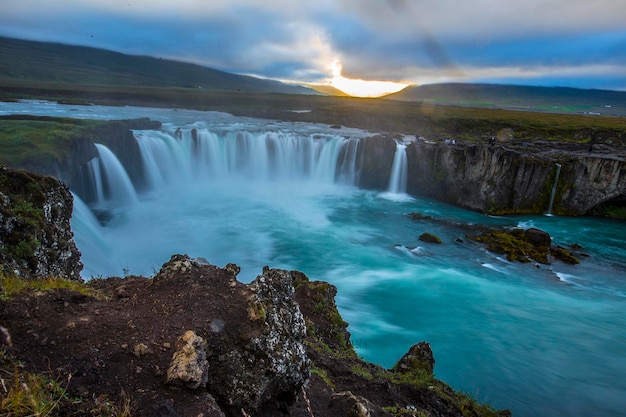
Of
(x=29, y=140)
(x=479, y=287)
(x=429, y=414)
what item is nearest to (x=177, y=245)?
(x=29, y=140)

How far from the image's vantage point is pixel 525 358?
1355 cm

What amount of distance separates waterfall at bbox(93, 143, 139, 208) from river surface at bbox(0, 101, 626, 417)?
14 centimetres

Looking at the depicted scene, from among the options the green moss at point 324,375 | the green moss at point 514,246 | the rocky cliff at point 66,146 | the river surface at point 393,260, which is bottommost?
the river surface at point 393,260

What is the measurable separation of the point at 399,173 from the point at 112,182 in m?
26.9

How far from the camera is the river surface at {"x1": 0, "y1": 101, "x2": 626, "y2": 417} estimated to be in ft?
43.1

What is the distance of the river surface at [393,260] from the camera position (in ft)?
43.1

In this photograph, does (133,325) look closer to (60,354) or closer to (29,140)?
(60,354)

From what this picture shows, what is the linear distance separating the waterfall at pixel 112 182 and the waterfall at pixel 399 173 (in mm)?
24761

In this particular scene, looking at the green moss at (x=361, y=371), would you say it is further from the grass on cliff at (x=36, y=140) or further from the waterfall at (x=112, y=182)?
the waterfall at (x=112, y=182)

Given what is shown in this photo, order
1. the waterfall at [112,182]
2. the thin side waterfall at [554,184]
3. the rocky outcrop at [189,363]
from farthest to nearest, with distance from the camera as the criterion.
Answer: the thin side waterfall at [554,184] < the waterfall at [112,182] < the rocky outcrop at [189,363]

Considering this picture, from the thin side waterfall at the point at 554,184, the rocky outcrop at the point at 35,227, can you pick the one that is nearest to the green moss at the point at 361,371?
the rocky outcrop at the point at 35,227

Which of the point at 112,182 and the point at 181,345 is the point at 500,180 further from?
the point at 181,345

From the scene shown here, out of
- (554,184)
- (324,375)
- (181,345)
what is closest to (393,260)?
(324,375)

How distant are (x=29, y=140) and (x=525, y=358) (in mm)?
31401
